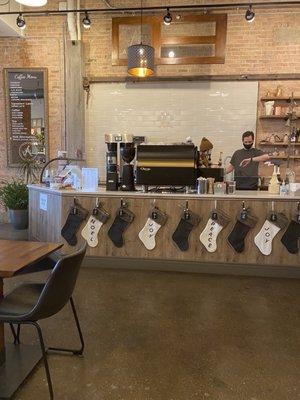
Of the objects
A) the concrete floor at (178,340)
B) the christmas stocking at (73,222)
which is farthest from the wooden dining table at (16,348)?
the christmas stocking at (73,222)

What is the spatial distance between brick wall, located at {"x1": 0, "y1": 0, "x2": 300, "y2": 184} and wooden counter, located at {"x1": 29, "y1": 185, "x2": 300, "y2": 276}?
10.00ft

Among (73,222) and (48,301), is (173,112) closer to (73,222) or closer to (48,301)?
(73,222)

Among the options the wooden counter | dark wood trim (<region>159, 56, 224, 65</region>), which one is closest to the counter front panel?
the wooden counter

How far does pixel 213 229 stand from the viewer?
393cm

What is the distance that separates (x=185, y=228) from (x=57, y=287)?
226cm

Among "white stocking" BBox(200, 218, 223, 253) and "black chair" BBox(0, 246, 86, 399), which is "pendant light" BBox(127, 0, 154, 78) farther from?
"black chair" BBox(0, 246, 86, 399)

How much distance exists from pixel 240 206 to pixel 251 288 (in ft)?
2.91

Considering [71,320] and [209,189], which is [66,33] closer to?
[209,189]

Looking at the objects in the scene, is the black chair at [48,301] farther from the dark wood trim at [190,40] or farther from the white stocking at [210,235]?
the dark wood trim at [190,40]

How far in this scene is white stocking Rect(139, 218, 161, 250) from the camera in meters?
4.04

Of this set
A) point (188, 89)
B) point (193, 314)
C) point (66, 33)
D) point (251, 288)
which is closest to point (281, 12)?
point (188, 89)

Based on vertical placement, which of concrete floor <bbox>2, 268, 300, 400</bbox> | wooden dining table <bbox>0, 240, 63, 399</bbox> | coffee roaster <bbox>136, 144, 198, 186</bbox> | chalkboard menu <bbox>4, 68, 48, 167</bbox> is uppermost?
chalkboard menu <bbox>4, 68, 48, 167</bbox>

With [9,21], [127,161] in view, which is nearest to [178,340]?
[127,161]

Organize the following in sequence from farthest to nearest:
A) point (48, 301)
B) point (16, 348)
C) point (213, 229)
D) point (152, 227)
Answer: point (152, 227), point (213, 229), point (16, 348), point (48, 301)
